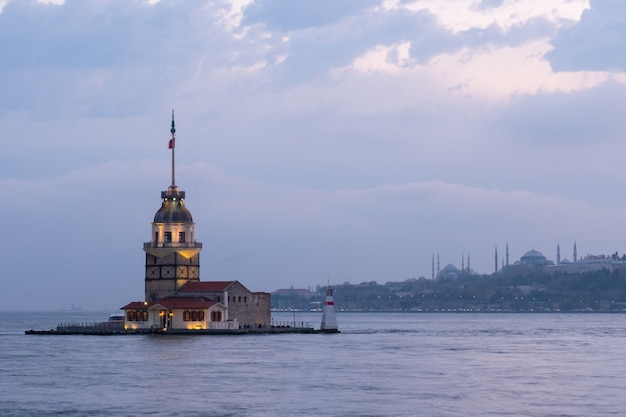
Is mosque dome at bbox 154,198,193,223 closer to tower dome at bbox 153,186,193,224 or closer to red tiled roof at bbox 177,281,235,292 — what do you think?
tower dome at bbox 153,186,193,224

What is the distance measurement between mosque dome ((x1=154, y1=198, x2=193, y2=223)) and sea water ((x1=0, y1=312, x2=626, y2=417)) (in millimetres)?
14562

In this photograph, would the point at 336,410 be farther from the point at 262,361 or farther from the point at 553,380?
the point at 262,361

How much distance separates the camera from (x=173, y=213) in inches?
5022

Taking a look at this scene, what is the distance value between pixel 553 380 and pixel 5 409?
34.2m

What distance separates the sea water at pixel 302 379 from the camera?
60656mm

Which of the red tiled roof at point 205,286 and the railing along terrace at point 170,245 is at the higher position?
the railing along terrace at point 170,245

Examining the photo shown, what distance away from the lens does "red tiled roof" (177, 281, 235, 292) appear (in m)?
124

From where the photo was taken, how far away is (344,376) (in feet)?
256

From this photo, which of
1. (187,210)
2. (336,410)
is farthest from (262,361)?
(187,210)

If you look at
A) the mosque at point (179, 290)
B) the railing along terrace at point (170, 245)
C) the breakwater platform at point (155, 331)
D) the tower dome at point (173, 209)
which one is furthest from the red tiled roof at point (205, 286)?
the tower dome at point (173, 209)

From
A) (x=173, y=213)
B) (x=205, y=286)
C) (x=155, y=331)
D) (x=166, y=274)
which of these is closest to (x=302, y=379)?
(x=205, y=286)

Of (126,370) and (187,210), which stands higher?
(187,210)

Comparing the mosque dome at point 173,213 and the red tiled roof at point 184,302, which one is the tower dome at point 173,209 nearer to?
the mosque dome at point 173,213

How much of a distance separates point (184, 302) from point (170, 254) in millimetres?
5959
